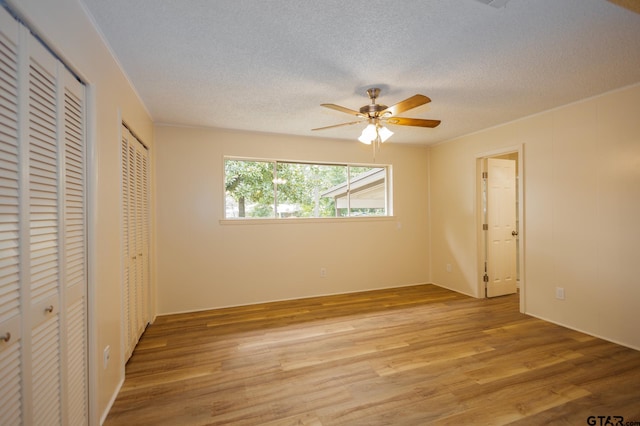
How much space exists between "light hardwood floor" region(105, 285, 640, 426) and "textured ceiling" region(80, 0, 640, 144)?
2.43 metres

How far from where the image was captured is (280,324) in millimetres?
3262

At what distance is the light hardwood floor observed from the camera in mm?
1801

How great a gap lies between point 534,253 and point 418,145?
2.42 meters

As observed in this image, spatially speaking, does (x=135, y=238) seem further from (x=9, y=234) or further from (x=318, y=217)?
(x=318, y=217)

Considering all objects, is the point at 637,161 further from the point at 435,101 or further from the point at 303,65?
the point at 303,65

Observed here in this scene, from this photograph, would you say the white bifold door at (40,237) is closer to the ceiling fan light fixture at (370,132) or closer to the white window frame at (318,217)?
the ceiling fan light fixture at (370,132)

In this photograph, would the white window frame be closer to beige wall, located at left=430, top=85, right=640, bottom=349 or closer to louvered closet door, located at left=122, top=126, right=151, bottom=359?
louvered closet door, located at left=122, top=126, right=151, bottom=359

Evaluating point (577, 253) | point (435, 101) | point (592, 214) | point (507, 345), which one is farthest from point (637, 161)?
point (507, 345)

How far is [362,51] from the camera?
199 centimetres

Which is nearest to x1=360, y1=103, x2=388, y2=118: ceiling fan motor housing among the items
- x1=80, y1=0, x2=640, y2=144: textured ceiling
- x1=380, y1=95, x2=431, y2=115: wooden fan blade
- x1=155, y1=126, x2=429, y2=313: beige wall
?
x1=380, y1=95, x2=431, y2=115: wooden fan blade

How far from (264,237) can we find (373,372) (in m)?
2.34

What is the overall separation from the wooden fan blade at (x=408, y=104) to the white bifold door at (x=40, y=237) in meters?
2.06

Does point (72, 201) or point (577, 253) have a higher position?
point (72, 201)

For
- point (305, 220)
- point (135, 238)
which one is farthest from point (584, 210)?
point (135, 238)
